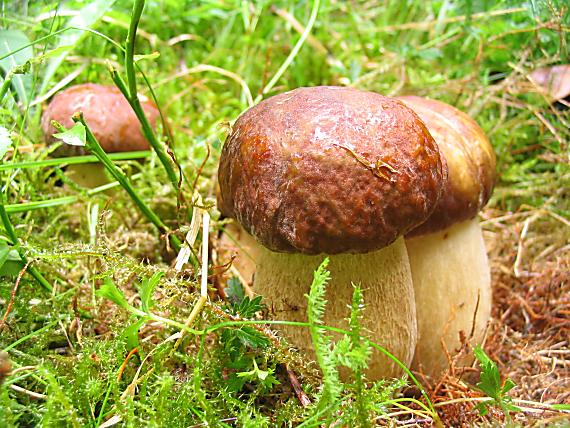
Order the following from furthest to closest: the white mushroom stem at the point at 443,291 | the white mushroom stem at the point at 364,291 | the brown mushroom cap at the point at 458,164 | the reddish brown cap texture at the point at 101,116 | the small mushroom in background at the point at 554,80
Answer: the small mushroom in background at the point at 554,80 → the reddish brown cap texture at the point at 101,116 → the white mushroom stem at the point at 443,291 → the brown mushroom cap at the point at 458,164 → the white mushroom stem at the point at 364,291

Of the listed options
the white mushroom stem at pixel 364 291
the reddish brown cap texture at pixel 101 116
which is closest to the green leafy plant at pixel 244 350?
the white mushroom stem at pixel 364 291

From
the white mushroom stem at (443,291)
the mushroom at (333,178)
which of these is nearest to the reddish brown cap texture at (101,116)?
the mushroom at (333,178)

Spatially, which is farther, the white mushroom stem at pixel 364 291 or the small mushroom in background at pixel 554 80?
the small mushroom in background at pixel 554 80

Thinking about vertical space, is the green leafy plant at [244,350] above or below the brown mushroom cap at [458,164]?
below

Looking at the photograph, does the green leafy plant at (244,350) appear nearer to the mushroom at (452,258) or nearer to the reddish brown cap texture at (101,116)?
the mushroom at (452,258)

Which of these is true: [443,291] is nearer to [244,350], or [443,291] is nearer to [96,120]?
[244,350]

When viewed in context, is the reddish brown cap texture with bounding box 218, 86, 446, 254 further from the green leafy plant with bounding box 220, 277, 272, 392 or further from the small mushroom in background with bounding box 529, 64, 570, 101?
the small mushroom in background with bounding box 529, 64, 570, 101

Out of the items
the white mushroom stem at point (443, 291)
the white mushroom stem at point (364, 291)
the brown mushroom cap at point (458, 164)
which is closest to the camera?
the white mushroom stem at point (364, 291)

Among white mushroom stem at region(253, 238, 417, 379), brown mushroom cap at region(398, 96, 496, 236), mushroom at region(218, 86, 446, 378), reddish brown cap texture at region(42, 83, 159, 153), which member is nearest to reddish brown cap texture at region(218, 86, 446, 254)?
mushroom at region(218, 86, 446, 378)

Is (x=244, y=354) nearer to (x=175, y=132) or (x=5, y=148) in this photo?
(x=5, y=148)

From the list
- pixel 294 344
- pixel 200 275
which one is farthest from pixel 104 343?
pixel 294 344
